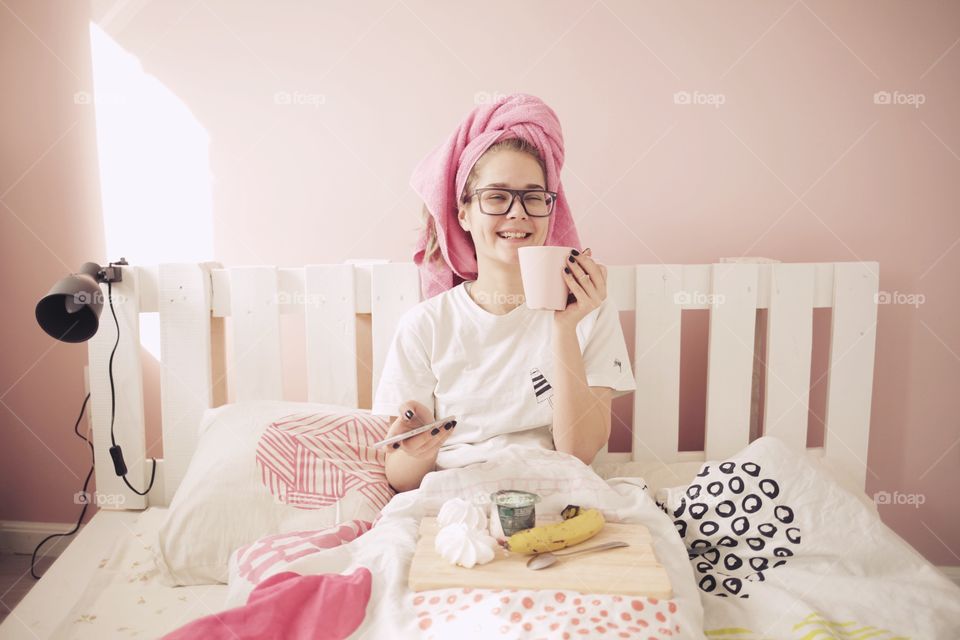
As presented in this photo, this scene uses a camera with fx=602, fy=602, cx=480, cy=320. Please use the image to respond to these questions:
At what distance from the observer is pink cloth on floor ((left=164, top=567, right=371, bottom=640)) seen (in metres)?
0.82

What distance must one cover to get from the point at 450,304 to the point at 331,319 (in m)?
0.36

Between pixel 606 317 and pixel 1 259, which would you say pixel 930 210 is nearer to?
pixel 606 317

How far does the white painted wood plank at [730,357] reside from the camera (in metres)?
1.58

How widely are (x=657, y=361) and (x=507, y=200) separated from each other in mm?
632

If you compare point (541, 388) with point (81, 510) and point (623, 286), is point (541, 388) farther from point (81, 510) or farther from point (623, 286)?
point (81, 510)

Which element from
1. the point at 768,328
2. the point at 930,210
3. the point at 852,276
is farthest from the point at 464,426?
the point at 930,210

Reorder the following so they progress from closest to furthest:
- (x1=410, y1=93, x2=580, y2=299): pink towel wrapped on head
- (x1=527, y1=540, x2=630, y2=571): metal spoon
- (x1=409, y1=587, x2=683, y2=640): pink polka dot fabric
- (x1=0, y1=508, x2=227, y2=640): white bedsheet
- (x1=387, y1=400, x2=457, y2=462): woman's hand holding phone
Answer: (x1=409, y1=587, x2=683, y2=640): pink polka dot fabric → (x1=527, y1=540, x2=630, y2=571): metal spoon → (x1=0, y1=508, x2=227, y2=640): white bedsheet → (x1=387, y1=400, x2=457, y2=462): woman's hand holding phone → (x1=410, y1=93, x2=580, y2=299): pink towel wrapped on head

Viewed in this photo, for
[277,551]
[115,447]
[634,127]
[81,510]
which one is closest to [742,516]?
[277,551]

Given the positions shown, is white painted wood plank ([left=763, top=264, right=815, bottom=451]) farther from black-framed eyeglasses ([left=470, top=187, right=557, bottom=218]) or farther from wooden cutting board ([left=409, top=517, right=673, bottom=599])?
wooden cutting board ([left=409, top=517, right=673, bottom=599])

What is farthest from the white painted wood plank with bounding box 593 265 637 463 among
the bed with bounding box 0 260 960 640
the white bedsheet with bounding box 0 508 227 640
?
the white bedsheet with bounding box 0 508 227 640

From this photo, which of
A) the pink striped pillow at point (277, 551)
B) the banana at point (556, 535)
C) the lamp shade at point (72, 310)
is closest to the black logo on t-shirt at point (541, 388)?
the banana at point (556, 535)

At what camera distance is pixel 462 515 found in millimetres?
1029

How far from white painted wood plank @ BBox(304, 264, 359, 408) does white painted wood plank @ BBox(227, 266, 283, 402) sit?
87mm

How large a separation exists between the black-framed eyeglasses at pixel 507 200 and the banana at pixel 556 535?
25.0 inches
